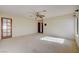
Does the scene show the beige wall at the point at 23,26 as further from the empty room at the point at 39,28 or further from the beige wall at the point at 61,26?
the beige wall at the point at 61,26

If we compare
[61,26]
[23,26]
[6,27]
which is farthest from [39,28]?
[6,27]

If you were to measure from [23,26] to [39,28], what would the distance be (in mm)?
343

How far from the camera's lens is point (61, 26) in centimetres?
211

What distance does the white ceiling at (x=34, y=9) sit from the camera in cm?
198

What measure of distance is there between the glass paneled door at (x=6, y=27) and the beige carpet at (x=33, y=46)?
0.10 metres

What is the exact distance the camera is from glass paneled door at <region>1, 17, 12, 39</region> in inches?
78.8

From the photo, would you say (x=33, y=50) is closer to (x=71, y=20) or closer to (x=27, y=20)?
(x=27, y=20)

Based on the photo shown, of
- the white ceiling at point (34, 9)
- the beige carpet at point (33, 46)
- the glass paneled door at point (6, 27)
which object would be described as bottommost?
the beige carpet at point (33, 46)

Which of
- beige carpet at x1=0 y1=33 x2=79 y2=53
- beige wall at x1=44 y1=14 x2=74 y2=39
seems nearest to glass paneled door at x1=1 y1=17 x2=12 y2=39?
beige carpet at x1=0 y1=33 x2=79 y2=53

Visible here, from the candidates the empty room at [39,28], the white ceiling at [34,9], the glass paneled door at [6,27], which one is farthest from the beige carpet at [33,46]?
the white ceiling at [34,9]

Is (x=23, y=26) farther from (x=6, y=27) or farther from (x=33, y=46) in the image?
(x=33, y=46)

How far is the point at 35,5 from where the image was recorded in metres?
2.02

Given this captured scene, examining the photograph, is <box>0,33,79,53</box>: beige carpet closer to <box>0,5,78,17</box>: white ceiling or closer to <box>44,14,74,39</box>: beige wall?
<box>44,14,74,39</box>: beige wall
